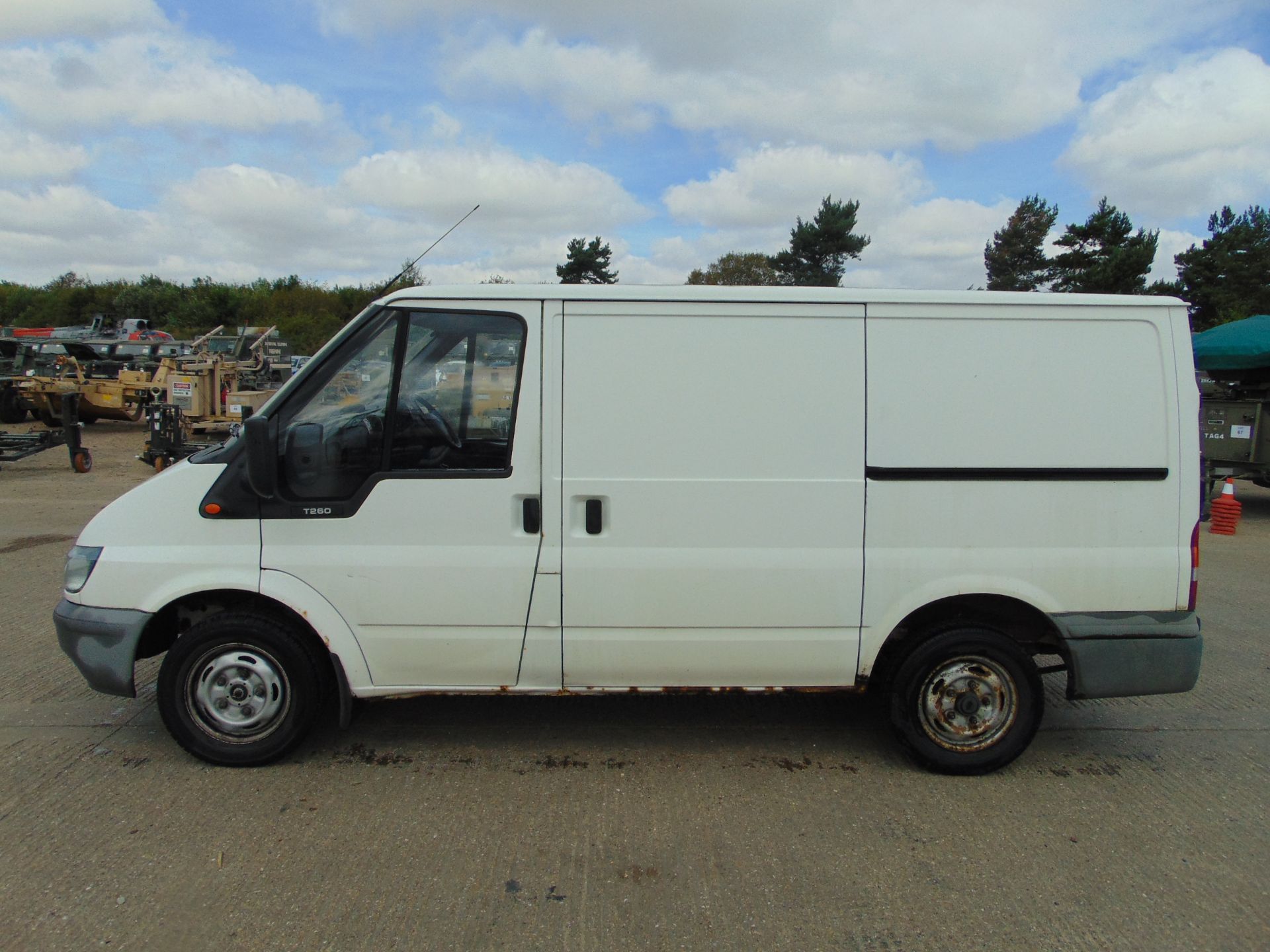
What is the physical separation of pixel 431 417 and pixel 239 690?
1.48 metres

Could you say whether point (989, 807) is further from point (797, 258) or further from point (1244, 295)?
point (1244, 295)

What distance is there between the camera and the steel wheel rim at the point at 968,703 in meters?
3.72

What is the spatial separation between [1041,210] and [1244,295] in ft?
34.8

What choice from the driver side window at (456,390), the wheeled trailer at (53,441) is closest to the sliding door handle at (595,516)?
the driver side window at (456,390)

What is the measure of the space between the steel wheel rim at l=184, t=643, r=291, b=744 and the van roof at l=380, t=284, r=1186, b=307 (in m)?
1.67

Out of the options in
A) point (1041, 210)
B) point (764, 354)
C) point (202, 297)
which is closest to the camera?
point (764, 354)

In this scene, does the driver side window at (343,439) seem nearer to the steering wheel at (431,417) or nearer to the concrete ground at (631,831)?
the steering wheel at (431,417)

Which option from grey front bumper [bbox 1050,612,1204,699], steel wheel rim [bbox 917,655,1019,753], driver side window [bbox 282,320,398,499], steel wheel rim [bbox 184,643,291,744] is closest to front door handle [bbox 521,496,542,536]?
driver side window [bbox 282,320,398,499]

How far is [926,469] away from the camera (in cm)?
353

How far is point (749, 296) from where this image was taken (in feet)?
11.5

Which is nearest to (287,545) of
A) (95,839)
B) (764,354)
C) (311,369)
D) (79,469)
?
(311,369)

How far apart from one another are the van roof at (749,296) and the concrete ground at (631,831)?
211 cm

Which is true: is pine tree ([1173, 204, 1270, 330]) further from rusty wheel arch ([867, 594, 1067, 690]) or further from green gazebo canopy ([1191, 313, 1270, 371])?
rusty wheel arch ([867, 594, 1067, 690])

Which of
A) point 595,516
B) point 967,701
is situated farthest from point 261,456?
point 967,701
